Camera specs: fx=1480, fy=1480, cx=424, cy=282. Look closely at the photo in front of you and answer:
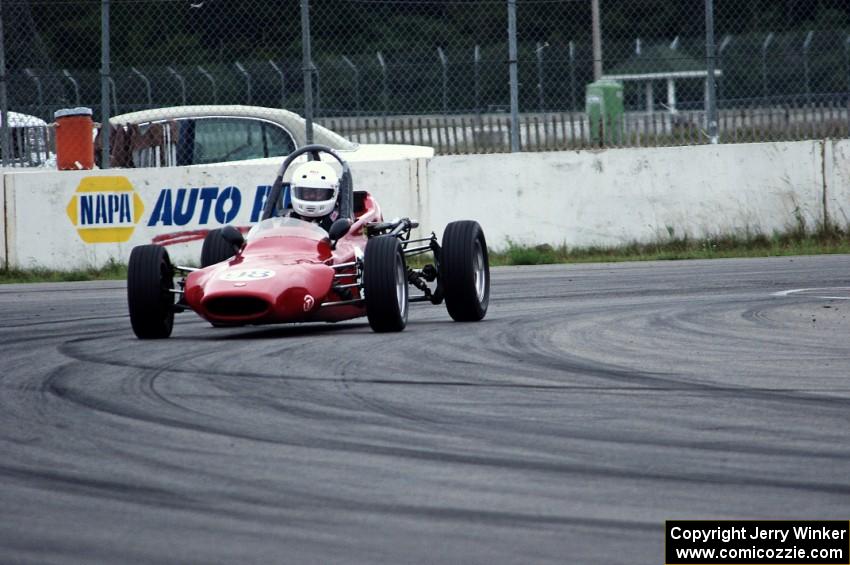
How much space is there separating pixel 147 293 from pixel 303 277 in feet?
3.11

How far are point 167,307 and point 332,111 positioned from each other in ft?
26.6

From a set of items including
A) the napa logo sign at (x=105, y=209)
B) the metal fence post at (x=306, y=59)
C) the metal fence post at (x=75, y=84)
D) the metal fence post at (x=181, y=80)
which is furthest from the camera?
the metal fence post at (x=181, y=80)

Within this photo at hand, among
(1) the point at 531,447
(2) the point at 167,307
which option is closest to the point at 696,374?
(1) the point at 531,447

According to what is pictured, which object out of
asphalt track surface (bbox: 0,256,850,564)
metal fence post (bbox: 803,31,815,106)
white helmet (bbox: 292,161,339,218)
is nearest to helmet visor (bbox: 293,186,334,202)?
white helmet (bbox: 292,161,339,218)

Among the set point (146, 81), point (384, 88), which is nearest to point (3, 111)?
point (146, 81)

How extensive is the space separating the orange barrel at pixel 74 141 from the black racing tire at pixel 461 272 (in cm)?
693

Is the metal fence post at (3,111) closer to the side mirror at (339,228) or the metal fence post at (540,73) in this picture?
the metal fence post at (540,73)

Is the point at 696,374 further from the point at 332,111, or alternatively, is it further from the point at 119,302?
the point at 332,111

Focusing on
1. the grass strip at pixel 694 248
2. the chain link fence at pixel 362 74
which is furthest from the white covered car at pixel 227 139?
the grass strip at pixel 694 248

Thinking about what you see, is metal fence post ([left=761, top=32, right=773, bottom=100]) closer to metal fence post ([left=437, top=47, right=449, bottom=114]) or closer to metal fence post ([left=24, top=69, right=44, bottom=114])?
metal fence post ([left=437, top=47, right=449, bottom=114])

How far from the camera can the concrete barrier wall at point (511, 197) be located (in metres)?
14.6

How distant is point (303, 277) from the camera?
851 centimetres

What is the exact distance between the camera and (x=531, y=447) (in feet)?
16.5

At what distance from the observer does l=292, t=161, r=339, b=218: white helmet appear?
31.5ft
